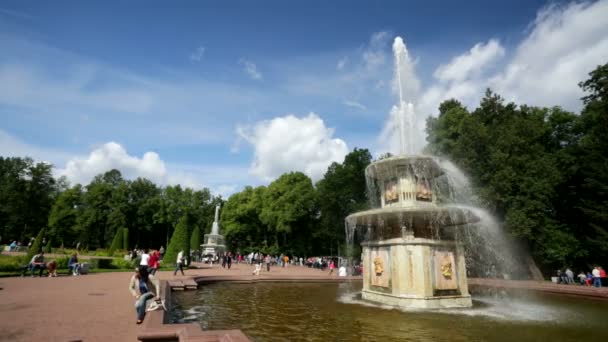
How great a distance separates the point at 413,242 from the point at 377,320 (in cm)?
386

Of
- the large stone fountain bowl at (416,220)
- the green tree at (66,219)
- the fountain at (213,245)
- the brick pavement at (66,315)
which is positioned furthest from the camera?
the green tree at (66,219)

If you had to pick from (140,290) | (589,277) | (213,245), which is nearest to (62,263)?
(140,290)

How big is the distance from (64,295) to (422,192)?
14.5 m

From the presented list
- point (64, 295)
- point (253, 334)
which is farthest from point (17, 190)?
point (253, 334)

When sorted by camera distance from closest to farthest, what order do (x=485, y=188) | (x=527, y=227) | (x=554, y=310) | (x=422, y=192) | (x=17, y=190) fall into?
(x=554, y=310), (x=422, y=192), (x=527, y=227), (x=485, y=188), (x=17, y=190)

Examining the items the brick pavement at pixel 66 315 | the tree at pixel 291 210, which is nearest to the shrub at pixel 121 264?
the brick pavement at pixel 66 315

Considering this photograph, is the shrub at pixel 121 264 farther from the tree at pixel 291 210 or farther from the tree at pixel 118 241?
the tree at pixel 291 210

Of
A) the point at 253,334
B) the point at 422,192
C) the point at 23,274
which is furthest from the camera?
the point at 23,274

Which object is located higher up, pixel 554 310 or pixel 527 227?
pixel 527 227

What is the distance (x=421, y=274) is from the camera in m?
13.2

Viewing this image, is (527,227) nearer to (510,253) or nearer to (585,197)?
(510,253)

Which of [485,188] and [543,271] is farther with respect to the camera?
[543,271]

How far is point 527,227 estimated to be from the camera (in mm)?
26672

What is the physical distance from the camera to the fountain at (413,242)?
1321cm
